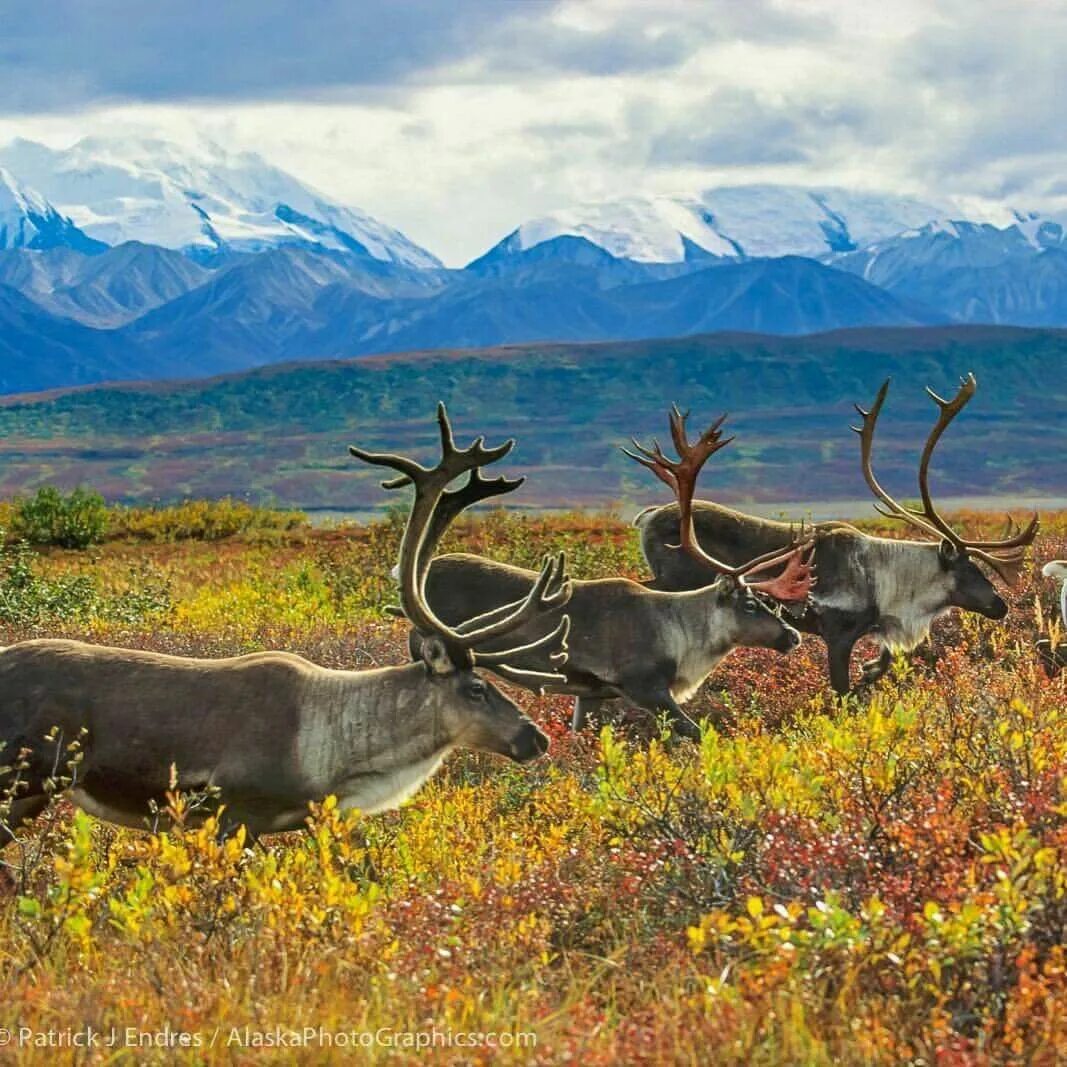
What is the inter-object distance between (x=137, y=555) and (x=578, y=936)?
845 inches

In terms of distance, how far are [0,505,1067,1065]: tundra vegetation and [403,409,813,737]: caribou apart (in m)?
2.45

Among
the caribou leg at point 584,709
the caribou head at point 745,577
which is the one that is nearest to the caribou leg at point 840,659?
the caribou head at point 745,577

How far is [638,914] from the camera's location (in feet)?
19.6

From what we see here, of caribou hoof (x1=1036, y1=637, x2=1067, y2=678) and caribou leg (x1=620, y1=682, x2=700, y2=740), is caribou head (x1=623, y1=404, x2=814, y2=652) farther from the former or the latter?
caribou hoof (x1=1036, y1=637, x2=1067, y2=678)

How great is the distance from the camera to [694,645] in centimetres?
1185

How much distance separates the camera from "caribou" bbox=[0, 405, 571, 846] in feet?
25.3

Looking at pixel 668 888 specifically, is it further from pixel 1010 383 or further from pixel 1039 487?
pixel 1010 383

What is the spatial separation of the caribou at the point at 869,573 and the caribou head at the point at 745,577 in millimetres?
564

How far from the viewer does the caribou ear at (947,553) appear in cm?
1412

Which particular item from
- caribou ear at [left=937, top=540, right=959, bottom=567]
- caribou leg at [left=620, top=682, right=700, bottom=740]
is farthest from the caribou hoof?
caribou leg at [left=620, top=682, right=700, bottom=740]

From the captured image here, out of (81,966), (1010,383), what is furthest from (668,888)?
(1010,383)

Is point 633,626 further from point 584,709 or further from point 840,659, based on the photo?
point 840,659

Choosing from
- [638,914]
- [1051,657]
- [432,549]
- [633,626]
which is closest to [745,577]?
[633,626]

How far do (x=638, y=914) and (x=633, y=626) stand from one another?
232 inches
